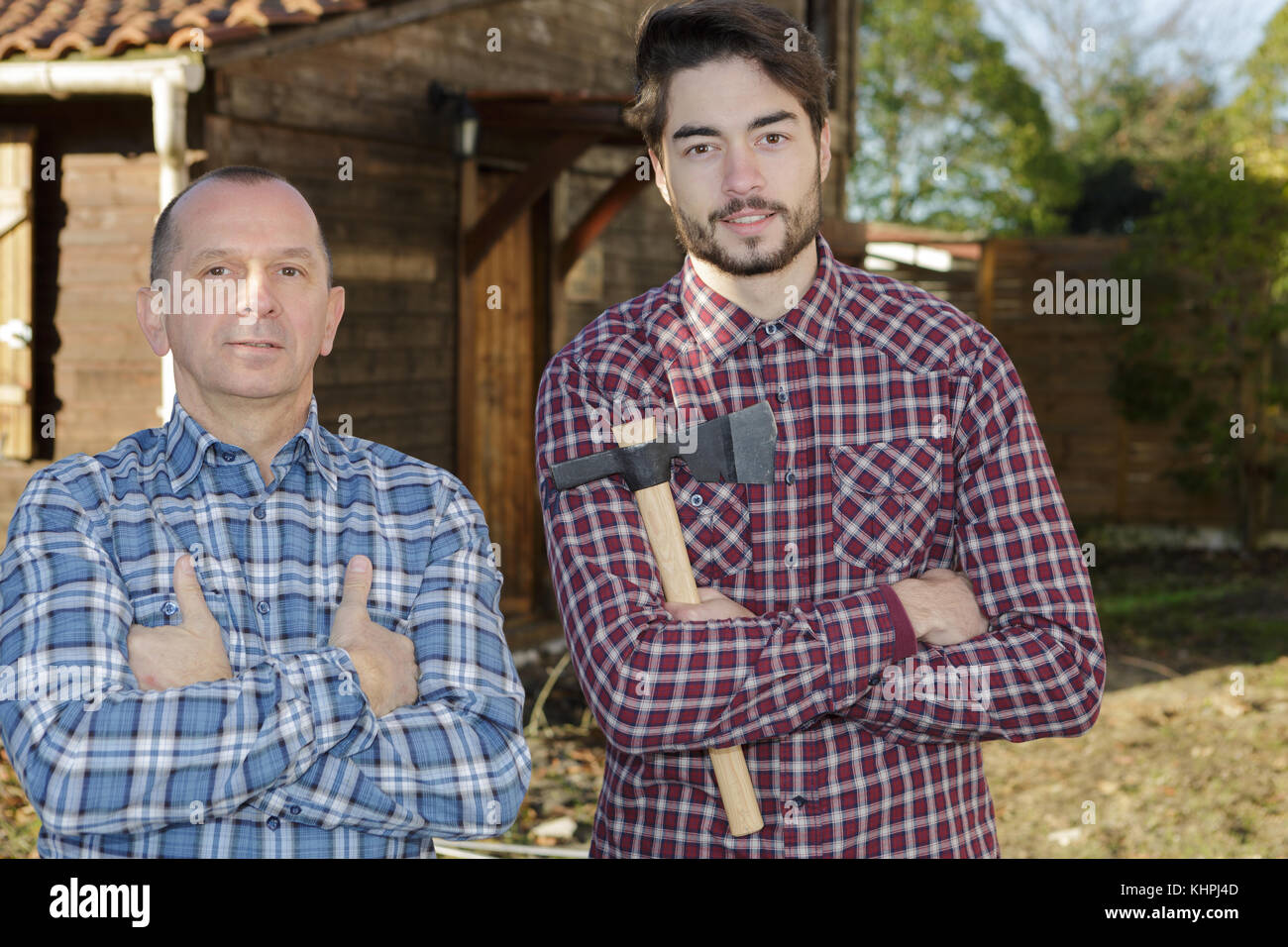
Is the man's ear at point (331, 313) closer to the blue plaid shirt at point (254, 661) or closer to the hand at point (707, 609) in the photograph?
the blue plaid shirt at point (254, 661)

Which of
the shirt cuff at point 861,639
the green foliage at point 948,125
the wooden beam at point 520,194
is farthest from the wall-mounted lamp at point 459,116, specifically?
the green foliage at point 948,125

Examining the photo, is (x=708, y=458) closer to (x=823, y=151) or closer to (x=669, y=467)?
(x=669, y=467)

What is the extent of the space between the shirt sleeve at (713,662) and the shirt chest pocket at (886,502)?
0.49ft

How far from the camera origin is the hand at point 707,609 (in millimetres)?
2398

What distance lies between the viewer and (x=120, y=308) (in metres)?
6.98

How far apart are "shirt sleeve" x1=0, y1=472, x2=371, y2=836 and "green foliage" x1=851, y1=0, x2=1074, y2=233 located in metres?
24.6

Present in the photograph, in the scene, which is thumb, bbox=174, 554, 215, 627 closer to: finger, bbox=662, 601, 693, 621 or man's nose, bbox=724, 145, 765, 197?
finger, bbox=662, 601, 693, 621

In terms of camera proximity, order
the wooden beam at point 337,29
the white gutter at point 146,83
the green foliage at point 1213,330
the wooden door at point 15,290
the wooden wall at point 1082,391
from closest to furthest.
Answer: the white gutter at point 146,83 < the wooden beam at point 337,29 < the wooden door at point 15,290 < the green foliage at point 1213,330 < the wooden wall at point 1082,391

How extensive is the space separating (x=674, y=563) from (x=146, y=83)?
4935 mm

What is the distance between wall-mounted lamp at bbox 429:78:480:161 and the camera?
8060 mm

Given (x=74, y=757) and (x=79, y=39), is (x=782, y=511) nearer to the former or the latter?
(x=74, y=757)

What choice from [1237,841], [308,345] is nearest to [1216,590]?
[1237,841]

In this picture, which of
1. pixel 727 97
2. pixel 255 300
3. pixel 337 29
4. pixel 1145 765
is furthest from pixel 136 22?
pixel 1145 765
